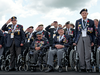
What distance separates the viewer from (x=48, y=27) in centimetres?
656

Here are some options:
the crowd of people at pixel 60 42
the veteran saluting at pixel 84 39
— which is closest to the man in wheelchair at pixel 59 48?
the crowd of people at pixel 60 42

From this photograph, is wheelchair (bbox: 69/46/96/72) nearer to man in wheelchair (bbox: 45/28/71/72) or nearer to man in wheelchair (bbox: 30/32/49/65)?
man in wheelchair (bbox: 45/28/71/72)

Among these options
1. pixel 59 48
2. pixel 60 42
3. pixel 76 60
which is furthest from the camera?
pixel 60 42

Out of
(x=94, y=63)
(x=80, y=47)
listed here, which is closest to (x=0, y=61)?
(x=80, y=47)

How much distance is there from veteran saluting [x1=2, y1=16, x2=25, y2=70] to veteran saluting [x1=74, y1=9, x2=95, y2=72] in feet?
6.11

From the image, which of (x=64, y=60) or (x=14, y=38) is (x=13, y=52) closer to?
(x=14, y=38)

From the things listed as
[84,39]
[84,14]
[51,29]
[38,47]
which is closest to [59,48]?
[38,47]

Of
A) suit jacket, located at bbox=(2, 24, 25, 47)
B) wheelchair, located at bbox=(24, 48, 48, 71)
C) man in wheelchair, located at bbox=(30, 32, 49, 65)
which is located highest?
suit jacket, located at bbox=(2, 24, 25, 47)

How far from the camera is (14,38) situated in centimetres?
452

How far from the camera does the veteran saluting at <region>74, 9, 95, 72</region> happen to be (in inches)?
151

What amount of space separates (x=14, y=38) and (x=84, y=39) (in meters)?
2.23

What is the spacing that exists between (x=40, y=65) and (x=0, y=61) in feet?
5.62

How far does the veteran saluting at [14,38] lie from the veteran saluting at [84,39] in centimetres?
186

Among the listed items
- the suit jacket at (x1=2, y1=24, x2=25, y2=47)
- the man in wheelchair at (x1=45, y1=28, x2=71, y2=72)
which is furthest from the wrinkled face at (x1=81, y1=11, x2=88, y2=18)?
the suit jacket at (x1=2, y1=24, x2=25, y2=47)
